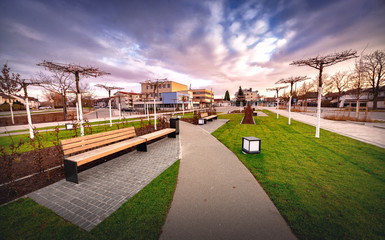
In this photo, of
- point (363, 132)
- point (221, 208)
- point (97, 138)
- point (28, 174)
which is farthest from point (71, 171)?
Result: point (363, 132)

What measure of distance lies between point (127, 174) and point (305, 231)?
13.8ft

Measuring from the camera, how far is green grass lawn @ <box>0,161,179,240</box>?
7.19 ft

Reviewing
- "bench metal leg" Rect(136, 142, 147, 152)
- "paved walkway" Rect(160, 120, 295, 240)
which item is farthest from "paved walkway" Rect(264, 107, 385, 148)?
"bench metal leg" Rect(136, 142, 147, 152)

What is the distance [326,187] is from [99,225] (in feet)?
16.1

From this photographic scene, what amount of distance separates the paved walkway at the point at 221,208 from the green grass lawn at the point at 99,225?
10.6 inches

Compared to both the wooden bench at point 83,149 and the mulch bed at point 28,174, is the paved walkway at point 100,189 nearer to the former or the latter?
the mulch bed at point 28,174

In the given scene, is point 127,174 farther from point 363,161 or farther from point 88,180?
point 363,161

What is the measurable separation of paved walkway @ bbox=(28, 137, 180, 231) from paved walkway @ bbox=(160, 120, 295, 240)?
109 centimetres

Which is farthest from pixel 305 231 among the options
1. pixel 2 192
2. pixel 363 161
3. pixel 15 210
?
pixel 2 192

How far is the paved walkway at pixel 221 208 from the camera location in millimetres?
2215

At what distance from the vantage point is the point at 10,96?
550 inches

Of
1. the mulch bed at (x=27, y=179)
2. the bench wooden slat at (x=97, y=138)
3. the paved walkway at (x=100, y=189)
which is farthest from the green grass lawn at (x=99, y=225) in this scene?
the bench wooden slat at (x=97, y=138)

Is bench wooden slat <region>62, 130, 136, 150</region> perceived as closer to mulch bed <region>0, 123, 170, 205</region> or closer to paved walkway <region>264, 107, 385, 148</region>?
mulch bed <region>0, 123, 170, 205</region>

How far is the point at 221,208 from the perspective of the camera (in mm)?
2750
